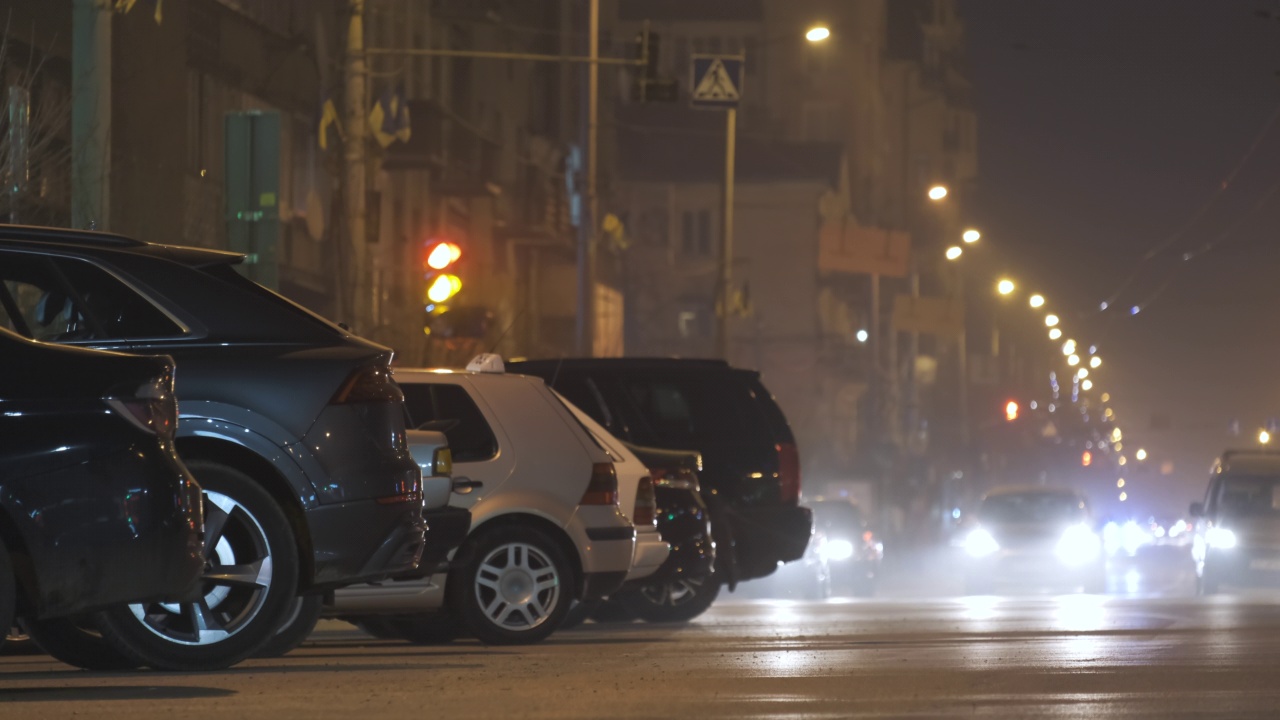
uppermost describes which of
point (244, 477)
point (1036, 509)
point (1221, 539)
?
point (1036, 509)

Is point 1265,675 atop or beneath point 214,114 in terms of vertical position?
beneath

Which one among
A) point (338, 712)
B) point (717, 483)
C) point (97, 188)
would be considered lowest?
point (338, 712)

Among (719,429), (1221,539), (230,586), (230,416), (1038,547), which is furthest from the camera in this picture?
(1038,547)

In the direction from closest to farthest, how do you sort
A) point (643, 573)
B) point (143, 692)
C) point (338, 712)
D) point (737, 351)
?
point (338, 712) → point (143, 692) → point (643, 573) → point (737, 351)

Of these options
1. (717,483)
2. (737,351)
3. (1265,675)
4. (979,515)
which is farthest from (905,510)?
(1265,675)

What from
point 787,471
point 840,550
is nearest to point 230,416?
point 787,471

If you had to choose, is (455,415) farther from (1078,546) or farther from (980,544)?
(1078,546)

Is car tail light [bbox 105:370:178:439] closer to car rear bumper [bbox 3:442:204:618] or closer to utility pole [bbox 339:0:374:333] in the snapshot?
car rear bumper [bbox 3:442:204:618]

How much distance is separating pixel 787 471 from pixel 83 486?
9.32 m

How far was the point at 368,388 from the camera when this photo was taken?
10.4 m

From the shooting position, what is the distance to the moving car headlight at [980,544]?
31.2 metres

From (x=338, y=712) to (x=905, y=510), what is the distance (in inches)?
3206

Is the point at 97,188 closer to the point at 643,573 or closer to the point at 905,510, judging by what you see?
the point at 643,573

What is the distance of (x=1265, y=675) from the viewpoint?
422 inches
